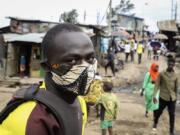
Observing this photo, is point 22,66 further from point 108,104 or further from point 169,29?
point 169,29

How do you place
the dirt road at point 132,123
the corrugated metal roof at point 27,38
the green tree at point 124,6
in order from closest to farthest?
the dirt road at point 132,123
the corrugated metal roof at point 27,38
the green tree at point 124,6

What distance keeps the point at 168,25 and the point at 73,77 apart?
42.4m

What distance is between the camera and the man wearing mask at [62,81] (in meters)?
1.79

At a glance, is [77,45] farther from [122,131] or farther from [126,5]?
[126,5]

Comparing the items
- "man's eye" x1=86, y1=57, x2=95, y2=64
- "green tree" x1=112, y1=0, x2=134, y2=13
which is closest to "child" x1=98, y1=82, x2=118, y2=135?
"man's eye" x1=86, y1=57, x2=95, y2=64

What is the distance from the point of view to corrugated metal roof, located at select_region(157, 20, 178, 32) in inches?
1684

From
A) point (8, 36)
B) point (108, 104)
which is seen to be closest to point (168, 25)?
point (8, 36)

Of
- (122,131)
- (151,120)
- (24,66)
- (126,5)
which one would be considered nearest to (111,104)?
(122,131)

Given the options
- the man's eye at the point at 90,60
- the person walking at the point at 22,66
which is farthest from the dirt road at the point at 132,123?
the person walking at the point at 22,66

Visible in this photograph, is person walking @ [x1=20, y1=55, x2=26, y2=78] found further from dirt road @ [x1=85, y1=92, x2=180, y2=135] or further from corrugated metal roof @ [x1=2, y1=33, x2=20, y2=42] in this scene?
dirt road @ [x1=85, y1=92, x2=180, y2=135]

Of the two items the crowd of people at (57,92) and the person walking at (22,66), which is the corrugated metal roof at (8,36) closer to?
the person walking at (22,66)

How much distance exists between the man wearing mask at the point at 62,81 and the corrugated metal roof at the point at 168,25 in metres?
41.1

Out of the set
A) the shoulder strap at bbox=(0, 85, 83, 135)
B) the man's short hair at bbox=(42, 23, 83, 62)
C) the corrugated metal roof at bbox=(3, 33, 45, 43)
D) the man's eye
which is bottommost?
the corrugated metal roof at bbox=(3, 33, 45, 43)

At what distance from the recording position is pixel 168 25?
43.6m
